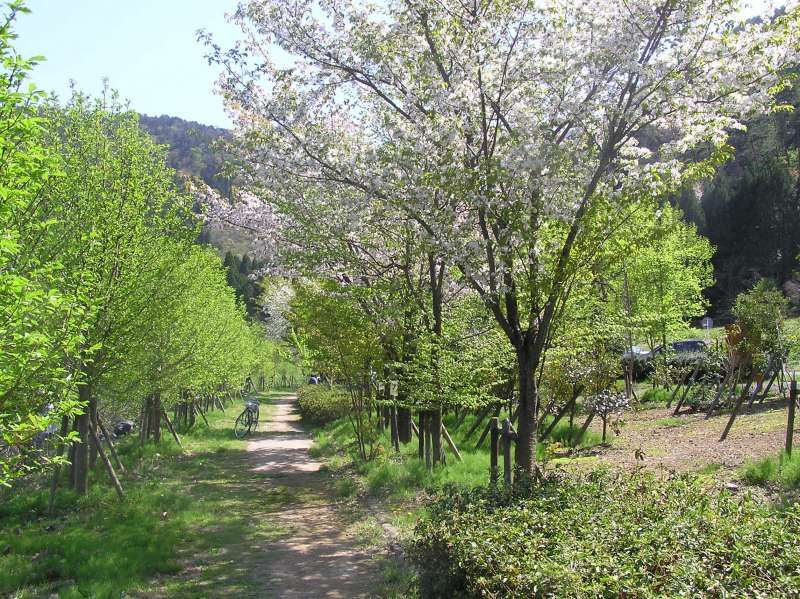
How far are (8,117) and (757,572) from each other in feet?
19.4

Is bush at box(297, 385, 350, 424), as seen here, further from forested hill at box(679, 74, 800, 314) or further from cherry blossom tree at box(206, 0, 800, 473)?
forested hill at box(679, 74, 800, 314)

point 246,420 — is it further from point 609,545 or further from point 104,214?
point 609,545

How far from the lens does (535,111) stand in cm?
779

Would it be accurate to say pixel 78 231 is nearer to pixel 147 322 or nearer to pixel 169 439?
pixel 147 322

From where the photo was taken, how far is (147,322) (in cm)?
1082

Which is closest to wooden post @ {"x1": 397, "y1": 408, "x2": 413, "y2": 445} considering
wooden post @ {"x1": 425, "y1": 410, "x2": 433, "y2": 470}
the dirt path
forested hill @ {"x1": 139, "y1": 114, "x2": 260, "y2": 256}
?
the dirt path

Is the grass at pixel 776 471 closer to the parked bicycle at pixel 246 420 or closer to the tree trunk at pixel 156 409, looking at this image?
the tree trunk at pixel 156 409

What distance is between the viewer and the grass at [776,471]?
7.39 metres

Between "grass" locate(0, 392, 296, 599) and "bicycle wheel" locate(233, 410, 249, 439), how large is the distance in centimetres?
710

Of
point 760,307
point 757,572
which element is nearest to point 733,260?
point 760,307

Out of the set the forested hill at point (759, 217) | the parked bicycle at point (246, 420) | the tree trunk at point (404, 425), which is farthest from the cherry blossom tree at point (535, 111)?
the forested hill at point (759, 217)

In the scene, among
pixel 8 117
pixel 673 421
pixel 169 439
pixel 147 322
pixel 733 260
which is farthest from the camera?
pixel 733 260

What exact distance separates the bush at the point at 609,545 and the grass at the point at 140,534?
2915mm

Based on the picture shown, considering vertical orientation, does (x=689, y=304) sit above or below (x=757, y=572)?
above
